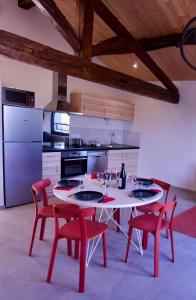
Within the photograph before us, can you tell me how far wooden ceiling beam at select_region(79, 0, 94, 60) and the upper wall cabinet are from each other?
173cm

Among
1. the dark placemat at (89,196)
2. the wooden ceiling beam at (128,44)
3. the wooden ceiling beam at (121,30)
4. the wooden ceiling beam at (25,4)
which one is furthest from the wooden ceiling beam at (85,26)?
the dark placemat at (89,196)

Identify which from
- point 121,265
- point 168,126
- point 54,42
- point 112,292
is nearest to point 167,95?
point 168,126

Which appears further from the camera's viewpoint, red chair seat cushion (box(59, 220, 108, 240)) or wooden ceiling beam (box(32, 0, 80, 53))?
wooden ceiling beam (box(32, 0, 80, 53))

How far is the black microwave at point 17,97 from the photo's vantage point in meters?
3.62

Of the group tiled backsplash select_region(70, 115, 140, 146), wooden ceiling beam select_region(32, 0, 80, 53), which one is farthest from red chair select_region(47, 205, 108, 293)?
tiled backsplash select_region(70, 115, 140, 146)

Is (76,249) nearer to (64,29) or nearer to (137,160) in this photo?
(64,29)

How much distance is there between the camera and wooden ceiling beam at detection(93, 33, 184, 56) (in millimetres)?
4250

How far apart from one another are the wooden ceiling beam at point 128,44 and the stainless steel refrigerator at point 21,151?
1.75m

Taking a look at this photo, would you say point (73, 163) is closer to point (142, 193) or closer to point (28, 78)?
point (28, 78)

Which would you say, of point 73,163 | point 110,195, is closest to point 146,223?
point 110,195

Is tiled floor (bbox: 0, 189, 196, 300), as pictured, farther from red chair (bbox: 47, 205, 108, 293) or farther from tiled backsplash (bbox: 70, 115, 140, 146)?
tiled backsplash (bbox: 70, 115, 140, 146)

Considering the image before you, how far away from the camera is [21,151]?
390 centimetres

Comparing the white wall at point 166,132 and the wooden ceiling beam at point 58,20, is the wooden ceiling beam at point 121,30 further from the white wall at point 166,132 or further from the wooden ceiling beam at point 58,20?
the white wall at point 166,132

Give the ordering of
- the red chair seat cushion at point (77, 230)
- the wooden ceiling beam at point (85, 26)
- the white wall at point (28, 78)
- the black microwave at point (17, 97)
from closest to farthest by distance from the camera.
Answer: the red chair seat cushion at point (77, 230) < the wooden ceiling beam at point (85, 26) < the black microwave at point (17, 97) < the white wall at point (28, 78)
